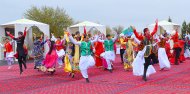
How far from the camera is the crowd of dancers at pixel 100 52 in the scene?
1112 centimetres

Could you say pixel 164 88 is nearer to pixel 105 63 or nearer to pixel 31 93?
pixel 31 93

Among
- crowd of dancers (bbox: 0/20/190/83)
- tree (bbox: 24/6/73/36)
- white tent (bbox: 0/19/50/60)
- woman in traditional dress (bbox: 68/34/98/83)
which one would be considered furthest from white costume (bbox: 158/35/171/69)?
tree (bbox: 24/6/73/36)

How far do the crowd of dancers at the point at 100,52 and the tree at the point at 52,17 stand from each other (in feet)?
99.6

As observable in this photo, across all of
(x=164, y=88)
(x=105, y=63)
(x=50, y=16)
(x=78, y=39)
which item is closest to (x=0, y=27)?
(x=105, y=63)

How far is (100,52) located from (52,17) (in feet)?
112

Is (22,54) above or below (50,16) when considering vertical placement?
below

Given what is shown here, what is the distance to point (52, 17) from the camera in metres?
48.7

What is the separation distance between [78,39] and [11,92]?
3.41 m

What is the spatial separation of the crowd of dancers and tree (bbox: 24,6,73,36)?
30.4m

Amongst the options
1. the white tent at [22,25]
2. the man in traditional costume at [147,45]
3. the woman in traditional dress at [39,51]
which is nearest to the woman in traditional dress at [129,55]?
the man in traditional costume at [147,45]

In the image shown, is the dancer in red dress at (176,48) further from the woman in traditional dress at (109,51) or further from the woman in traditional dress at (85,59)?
the woman in traditional dress at (85,59)

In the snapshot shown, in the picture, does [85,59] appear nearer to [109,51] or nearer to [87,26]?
[109,51]

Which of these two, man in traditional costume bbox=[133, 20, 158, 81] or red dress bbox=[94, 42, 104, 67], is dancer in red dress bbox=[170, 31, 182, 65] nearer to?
red dress bbox=[94, 42, 104, 67]

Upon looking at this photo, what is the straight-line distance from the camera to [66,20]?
49.1 meters
